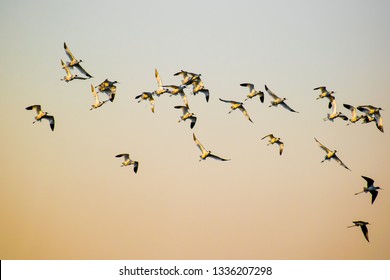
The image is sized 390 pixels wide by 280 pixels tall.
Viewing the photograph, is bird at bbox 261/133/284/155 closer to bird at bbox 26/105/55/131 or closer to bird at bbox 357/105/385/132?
bird at bbox 357/105/385/132

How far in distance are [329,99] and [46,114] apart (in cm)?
2196

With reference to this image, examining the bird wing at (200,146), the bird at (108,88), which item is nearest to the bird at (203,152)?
the bird wing at (200,146)

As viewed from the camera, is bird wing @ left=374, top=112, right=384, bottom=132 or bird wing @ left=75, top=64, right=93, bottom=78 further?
bird wing @ left=374, top=112, right=384, bottom=132

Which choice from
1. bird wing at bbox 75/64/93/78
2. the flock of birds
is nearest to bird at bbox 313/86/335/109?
the flock of birds

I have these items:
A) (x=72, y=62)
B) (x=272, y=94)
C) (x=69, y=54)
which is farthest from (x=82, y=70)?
(x=272, y=94)

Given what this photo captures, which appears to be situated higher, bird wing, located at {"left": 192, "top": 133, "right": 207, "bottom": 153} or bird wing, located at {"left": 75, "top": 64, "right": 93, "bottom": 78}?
bird wing, located at {"left": 75, "top": 64, "right": 93, "bottom": 78}

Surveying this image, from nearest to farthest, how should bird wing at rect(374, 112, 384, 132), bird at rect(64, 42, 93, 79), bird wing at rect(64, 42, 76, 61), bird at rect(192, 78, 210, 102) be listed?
bird wing at rect(64, 42, 76, 61) → bird at rect(64, 42, 93, 79) → bird wing at rect(374, 112, 384, 132) → bird at rect(192, 78, 210, 102)

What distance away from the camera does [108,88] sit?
74.7 metres

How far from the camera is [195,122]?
73.2m

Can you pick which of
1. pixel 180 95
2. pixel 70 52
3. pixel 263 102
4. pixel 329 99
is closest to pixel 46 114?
pixel 70 52

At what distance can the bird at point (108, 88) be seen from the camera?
7438cm

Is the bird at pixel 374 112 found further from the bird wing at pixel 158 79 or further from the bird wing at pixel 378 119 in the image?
the bird wing at pixel 158 79

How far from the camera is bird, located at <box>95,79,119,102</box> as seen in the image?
7438 cm
